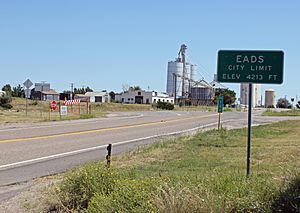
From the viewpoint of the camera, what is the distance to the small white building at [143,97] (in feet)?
508

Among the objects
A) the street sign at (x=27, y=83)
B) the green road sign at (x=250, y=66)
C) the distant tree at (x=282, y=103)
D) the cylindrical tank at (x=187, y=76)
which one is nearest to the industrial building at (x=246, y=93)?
the green road sign at (x=250, y=66)

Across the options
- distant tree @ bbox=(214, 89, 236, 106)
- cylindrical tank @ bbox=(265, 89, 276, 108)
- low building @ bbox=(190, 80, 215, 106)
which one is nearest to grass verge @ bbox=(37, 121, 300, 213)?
distant tree @ bbox=(214, 89, 236, 106)

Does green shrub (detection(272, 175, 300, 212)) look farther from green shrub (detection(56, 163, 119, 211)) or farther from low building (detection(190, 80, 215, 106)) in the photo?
low building (detection(190, 80, 215, 106))

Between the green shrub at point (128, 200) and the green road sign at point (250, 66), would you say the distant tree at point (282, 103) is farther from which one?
the green shrub at point (128, 200)

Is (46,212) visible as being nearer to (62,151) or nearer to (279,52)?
(279,52)

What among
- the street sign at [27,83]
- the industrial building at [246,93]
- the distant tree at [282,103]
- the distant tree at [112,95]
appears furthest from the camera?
the distant tree at [112,95]

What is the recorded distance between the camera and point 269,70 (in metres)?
8.38

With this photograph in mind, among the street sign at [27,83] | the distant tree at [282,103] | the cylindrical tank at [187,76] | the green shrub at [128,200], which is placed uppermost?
the cylindrical tank at [187,76]

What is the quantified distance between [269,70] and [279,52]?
33 centimetres

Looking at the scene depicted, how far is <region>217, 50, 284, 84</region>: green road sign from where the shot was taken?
27.3 ft

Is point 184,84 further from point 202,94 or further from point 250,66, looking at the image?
point 250,66

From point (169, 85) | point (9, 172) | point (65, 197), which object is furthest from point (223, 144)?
point (169, 85)

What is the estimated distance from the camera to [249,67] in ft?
27.9

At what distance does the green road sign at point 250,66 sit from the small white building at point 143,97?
142 m
